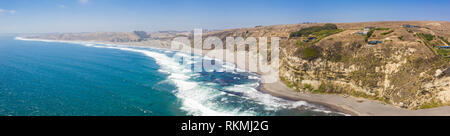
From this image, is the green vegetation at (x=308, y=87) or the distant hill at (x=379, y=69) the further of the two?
the green vegetation at (x=308, y=87)

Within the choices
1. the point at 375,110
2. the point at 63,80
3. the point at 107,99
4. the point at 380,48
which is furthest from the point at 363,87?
the point at 63,80

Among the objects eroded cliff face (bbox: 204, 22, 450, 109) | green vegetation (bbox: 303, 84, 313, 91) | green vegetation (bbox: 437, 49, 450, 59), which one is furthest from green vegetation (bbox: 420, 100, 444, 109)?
green vegetation (bbox: 303, 84, 313, 91)

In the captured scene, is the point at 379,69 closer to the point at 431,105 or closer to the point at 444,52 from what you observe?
the point at 431,105

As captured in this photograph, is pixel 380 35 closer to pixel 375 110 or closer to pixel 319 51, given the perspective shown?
pixel 319 51

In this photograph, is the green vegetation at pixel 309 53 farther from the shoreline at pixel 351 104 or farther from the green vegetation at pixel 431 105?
the green vegetation at pixel 431 105

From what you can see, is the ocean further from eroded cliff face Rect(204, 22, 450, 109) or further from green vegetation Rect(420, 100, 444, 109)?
green vegetation Rect(420, 100, 444, 109)

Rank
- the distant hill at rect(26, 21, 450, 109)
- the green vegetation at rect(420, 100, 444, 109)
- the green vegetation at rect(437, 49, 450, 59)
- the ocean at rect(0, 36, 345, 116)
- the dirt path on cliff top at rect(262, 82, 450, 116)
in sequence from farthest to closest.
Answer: the green vegetation at rect(437, 49, 450, 59), the ocean at rect(0, 36, 345, 116), the distant hill at rect(26, 21, 450, 109), the green vegetation at rect(420, 100, 444, 109), the dirt path on cliff top at rect(262, 82, 450, 116)

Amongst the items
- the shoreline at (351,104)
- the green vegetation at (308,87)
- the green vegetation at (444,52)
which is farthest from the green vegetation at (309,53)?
the green vegetation at (444,52)

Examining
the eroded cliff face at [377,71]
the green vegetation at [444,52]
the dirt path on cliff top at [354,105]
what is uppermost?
the green vegetation at [444,52]
